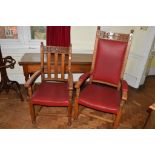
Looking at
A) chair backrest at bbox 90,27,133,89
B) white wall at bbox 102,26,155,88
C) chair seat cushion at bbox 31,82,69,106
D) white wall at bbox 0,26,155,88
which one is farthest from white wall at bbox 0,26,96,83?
chair seat cushion at bbox 31,82,69,106

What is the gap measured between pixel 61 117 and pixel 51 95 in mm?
580

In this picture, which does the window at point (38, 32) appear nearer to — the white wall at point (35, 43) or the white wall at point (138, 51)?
the white wall at point (35, 43)

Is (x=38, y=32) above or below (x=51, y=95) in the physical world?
above

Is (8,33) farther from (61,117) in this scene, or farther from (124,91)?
(124,91)

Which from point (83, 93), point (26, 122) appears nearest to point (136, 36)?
point (83, 93)

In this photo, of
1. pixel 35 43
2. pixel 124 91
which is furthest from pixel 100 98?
pixel 35 43

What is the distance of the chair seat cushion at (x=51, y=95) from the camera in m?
1.98

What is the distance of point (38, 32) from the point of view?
2.98 meters

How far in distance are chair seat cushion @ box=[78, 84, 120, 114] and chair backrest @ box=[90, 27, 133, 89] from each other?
158 millimetres

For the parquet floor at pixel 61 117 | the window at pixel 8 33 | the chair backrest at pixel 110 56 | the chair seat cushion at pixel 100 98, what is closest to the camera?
the chair seat cushion at pixel 100 98

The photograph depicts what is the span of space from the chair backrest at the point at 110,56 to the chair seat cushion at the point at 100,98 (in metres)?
0.16

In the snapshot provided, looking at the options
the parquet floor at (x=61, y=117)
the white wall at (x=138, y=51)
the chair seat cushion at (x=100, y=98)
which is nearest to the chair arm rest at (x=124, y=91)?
the chair seat cushion at (x=100, y=98)

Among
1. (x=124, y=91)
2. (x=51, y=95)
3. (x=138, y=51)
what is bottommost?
(x=51, y=95)

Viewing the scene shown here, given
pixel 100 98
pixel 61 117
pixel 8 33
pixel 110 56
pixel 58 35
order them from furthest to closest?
pixel 8 33, pixel 58 35, pixel 61 117, pixel 110 56, pixel 100 98
